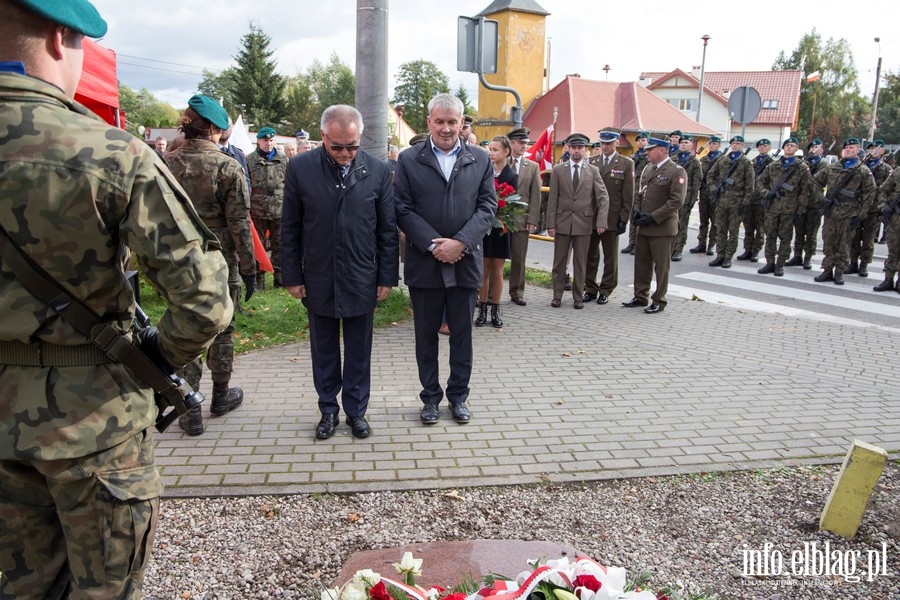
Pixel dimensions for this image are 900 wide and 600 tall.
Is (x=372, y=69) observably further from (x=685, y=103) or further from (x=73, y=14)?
(x=685, y=103)

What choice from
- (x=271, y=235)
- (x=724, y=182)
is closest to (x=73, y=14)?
(x=271, y=235)

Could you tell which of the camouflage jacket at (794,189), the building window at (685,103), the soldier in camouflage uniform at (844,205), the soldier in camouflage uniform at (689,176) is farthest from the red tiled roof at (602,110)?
the soldier in camouflage uniform at (844,205)

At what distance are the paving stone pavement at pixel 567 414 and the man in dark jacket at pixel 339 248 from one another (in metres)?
0.45

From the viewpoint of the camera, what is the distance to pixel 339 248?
4.22 metres

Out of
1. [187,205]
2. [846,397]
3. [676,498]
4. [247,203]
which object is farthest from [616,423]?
[187,205]

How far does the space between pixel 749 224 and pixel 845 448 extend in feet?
32.5

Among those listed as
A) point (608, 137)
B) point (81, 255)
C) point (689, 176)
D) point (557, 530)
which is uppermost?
point (608, 137)

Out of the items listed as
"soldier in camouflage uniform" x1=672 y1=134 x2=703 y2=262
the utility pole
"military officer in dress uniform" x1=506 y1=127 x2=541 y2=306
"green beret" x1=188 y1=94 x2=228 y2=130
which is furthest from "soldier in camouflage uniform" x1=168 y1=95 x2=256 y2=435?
"soldier in camouflage uniform" x1=672 y1=134 x2=703 y2=262

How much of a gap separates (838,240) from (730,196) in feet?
7.38

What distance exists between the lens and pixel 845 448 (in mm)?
4605

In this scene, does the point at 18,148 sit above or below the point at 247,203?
above

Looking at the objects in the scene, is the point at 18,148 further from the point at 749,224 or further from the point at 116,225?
the point at 749,224

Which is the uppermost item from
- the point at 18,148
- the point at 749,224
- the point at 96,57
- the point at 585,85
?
the point at 585,85

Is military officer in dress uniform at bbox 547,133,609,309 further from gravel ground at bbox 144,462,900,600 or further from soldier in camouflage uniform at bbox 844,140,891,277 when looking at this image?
soldier in camouflage uniform at bbox 844,140,891,277
